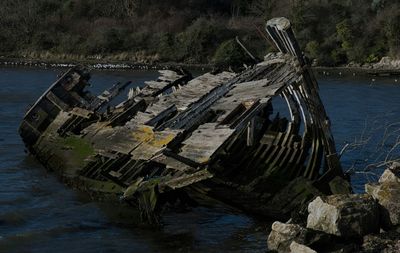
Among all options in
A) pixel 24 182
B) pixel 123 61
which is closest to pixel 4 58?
pixel 123 61

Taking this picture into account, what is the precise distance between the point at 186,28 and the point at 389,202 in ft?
204

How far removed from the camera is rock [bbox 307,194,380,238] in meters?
9.16

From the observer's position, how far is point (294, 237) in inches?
361

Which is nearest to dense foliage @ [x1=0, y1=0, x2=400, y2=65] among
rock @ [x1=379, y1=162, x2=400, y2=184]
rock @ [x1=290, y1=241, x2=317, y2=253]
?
rock @ [x1=379, y1=162, x2=400, y2=184]

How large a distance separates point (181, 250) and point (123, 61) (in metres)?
52.4

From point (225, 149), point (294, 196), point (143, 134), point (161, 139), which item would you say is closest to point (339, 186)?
point (294, 196)

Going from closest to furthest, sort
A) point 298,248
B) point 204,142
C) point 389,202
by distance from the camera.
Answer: point 298,248
point 389,202
point 204,142

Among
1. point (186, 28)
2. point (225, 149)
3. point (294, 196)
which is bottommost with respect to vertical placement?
point (186, 28)

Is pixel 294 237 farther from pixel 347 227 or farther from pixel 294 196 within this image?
pixel 294 196

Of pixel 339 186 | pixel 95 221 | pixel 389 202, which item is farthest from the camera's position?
pixel 95 221

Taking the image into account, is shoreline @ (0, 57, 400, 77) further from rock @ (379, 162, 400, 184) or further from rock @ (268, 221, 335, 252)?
rock @ (268, 221, 335, 252)

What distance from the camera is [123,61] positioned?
62219mm

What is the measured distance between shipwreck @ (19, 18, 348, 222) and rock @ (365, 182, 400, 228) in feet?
4.78

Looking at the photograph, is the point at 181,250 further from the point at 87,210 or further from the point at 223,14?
the point at 223,14
